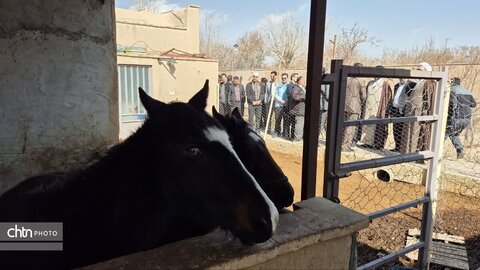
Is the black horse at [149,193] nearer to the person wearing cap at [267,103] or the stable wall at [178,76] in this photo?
the person wearing cap at [267,103]

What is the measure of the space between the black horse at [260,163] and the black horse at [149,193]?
2.48 feet

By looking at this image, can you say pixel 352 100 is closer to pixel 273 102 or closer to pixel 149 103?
pixel 273 102

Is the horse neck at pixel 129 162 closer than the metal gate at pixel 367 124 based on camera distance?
Yes

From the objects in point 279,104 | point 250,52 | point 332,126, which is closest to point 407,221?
point 332,126

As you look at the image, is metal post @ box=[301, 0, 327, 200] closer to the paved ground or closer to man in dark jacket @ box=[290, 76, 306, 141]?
the paved ground

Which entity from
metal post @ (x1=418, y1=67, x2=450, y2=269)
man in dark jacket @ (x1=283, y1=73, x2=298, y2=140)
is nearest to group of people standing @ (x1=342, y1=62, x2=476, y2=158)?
metal post @ (x1=418, y1=67, x2=450, y2=269)

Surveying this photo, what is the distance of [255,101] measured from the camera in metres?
12.8

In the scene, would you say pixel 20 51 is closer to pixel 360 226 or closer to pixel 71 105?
pixel 71 105

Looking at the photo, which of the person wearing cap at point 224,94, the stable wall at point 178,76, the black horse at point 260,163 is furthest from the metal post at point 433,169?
the stable wall at point 178,76

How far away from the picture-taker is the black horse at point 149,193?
1.63 metres

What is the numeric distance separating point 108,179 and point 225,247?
0.77 metres

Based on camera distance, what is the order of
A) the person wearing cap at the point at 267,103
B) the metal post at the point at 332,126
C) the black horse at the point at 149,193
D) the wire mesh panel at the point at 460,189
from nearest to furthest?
the black horse at the point at 149,193
the metal post at the point at 332,126
the wire mesh panel at the point at 460,189
the person wearing cap at the point at 267,103

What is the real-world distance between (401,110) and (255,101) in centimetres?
811

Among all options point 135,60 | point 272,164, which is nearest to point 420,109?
point 272,164
